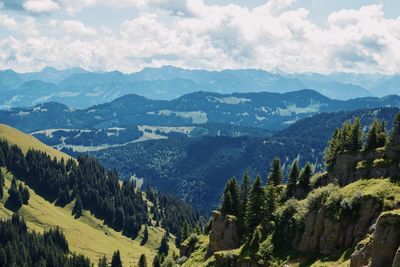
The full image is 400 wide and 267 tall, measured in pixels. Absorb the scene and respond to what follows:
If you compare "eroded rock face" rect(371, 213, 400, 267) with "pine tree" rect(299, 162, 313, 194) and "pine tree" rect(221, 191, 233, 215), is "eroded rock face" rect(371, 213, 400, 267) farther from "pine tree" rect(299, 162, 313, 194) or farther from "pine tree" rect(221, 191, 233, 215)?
"pine tree" rect(221, 191, 233, 215)

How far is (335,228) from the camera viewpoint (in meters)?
77.6

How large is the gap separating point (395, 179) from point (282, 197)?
30977 millimetres

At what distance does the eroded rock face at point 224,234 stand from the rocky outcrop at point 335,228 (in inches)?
853

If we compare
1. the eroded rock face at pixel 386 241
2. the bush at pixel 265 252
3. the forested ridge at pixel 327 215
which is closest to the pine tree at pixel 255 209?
the forested ridge at pixel 327 215

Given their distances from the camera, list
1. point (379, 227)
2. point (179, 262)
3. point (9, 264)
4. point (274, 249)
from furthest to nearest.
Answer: point (9, 264)
point (179, 262)
point (274, 249)
point (379, 227)

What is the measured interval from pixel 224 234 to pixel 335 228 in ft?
108

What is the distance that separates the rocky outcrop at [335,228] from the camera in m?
74.8

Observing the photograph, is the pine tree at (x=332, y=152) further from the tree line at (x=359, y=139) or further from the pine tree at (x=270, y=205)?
the pine tree at (x=270, y=205)

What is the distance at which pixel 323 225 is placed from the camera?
3155 inches

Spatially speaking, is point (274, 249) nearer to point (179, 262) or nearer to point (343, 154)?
point (343, 154)

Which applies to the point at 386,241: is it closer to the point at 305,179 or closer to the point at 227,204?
the point at 305,179

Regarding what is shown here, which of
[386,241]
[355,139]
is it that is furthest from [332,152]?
[386,241]

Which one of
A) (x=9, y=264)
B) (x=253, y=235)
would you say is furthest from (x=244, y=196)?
(x=9, y=264)

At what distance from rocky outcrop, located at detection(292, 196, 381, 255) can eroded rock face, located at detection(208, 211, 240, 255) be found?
71.1 feet
